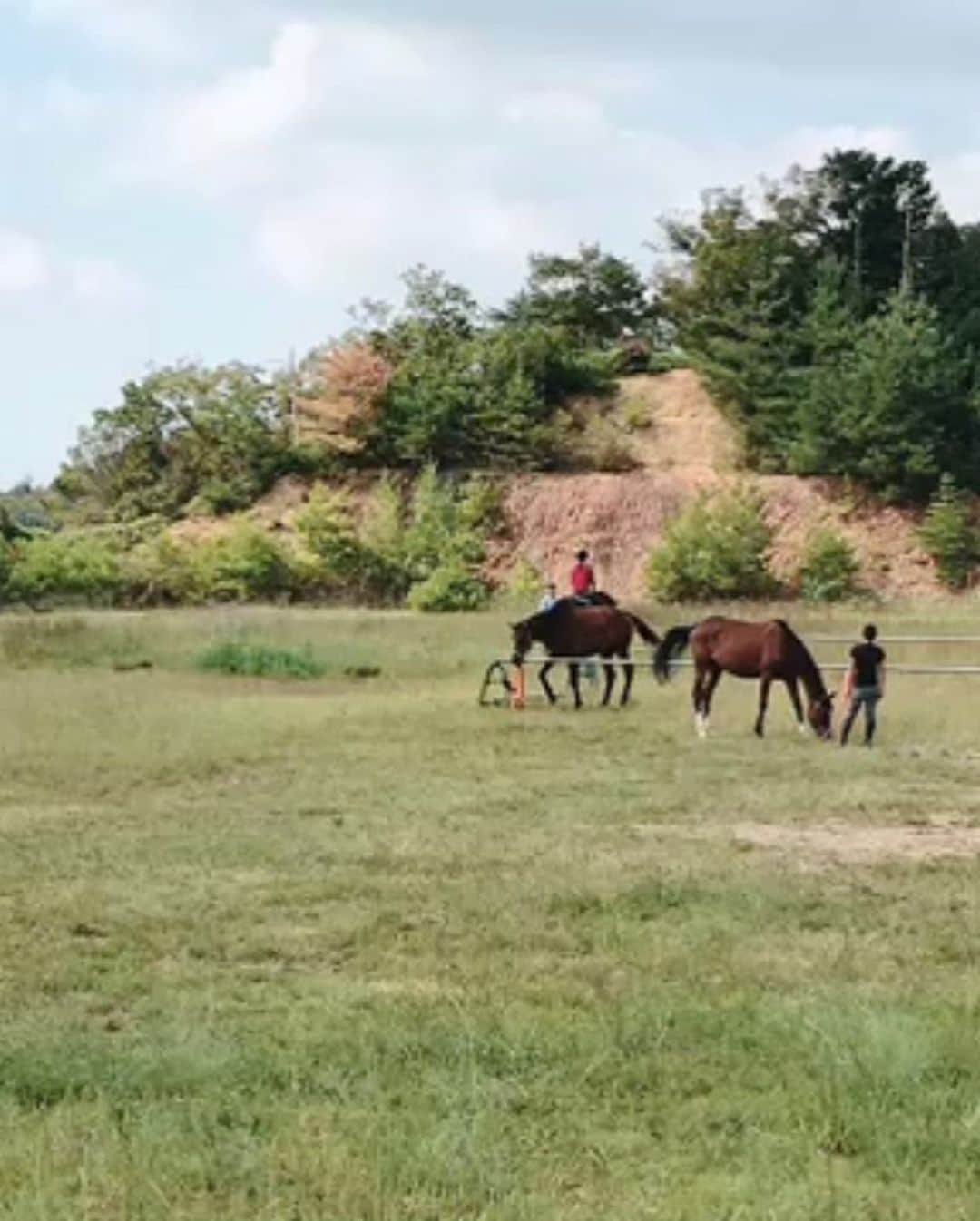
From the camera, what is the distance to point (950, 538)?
47.3 metres

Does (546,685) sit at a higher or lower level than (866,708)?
lower

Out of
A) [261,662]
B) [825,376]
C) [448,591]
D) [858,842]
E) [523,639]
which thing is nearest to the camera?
[858,842]

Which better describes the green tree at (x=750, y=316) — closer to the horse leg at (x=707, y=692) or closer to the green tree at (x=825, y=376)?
the green tree at (x=825, y=376)

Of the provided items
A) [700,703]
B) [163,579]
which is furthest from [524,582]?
[700,703]

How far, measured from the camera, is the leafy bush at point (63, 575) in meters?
46.6

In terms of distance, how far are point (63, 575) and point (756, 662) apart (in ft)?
100.0

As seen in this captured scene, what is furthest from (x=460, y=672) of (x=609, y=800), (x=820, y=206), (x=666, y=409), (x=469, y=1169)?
(x=820, y=206)

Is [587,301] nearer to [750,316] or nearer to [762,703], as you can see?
[750,316]

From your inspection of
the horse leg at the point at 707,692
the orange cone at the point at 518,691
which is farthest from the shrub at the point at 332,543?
the horse leg at the point at 707,692

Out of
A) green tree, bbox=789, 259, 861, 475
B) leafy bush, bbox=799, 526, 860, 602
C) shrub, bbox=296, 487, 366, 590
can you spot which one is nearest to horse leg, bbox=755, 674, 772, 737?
leafy bush, bbox=799, 526, 860, 602

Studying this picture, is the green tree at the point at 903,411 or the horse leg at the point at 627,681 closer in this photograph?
the horse leg at the point at 627,681

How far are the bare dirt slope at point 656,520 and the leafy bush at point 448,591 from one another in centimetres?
297

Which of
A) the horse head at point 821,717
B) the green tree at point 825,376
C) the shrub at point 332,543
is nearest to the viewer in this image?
the horse head at point 821,717

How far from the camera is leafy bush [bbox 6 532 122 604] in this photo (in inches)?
1834
